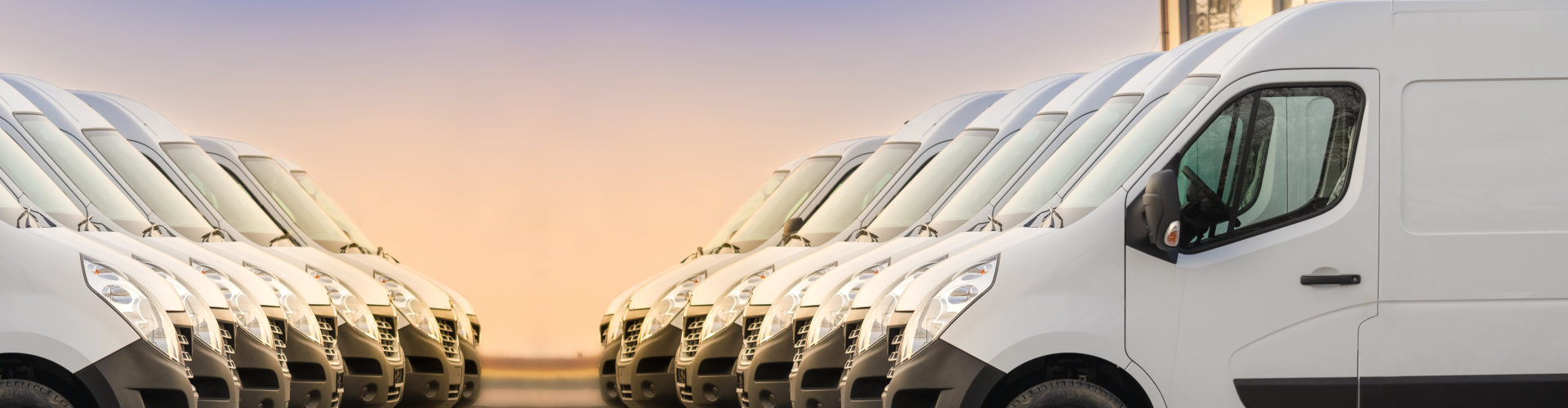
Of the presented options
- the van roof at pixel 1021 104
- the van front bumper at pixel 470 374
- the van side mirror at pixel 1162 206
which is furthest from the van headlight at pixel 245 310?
the van roof at pixel 1021 104

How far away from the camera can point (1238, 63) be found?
19.9 ft

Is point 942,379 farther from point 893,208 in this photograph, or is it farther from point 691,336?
point 691,336

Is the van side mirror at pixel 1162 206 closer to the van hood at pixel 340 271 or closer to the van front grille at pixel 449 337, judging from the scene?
the van hood at pixel 340 271

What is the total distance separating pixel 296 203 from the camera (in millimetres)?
11930

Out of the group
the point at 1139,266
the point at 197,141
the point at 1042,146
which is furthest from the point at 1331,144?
the point at 197,141

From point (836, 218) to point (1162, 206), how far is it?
519cm

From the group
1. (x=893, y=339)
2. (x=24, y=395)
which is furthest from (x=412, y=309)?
(x=893, y=339)

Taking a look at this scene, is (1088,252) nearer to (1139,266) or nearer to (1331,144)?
(1139,266)

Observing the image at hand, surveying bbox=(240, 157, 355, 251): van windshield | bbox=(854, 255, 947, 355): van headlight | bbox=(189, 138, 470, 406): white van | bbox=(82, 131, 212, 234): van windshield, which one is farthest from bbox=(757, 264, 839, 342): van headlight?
bbox=(240, 157, 355, 251): van windshield

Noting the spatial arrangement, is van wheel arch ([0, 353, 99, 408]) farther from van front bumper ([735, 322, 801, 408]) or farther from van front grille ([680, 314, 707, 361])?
van front grille ([680, 314, 707, 361])

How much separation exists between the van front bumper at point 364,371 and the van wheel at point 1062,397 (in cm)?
475

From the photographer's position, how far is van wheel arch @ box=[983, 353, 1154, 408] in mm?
5938

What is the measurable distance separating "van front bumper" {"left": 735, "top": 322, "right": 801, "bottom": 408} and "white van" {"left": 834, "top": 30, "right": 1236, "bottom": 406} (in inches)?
28.3

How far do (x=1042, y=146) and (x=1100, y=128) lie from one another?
1.62m
